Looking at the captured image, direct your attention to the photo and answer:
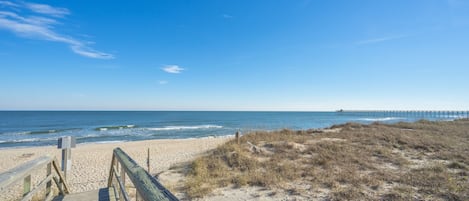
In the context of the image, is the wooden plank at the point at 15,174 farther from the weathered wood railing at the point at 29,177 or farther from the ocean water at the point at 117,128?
the ocean water at the point at 117,128

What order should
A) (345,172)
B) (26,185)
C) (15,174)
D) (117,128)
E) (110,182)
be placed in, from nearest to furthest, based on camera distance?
1. (15,174)
2. (26,185)
3. (110,182)
4. (345,172)
5. (117,128)

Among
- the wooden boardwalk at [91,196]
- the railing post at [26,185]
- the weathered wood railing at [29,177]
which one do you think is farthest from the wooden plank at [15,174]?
the wooden boardwalk at [91,196]

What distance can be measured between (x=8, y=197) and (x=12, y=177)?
7.27 metres

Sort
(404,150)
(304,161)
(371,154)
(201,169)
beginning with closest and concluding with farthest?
1. (201,169)
2. (304,161)
3. (371,154)
4. (404,150)

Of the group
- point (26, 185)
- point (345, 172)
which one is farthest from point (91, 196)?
point (345, 172)

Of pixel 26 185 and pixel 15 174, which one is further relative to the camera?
pixel 26 185


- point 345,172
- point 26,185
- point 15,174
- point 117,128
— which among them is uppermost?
point 15,174

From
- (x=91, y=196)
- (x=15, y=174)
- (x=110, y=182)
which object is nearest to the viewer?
(x=15, y=174)

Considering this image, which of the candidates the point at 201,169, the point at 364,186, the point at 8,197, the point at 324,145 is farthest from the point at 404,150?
the point at 8,197

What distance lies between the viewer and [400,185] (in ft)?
18.8

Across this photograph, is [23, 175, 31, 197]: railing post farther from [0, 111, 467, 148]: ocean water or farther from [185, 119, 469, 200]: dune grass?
[0, 111, 467, 148]: ocean water

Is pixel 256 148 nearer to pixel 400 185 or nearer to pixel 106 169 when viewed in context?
pixel 400 185

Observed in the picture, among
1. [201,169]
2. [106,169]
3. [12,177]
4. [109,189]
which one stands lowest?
[106,169]

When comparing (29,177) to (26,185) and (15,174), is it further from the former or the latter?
(15,174)
